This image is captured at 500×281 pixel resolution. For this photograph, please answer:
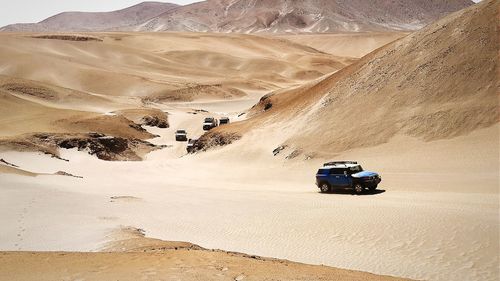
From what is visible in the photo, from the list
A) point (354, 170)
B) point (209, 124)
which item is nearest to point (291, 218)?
point (354, 170)

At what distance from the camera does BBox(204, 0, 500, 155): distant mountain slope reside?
2911cm

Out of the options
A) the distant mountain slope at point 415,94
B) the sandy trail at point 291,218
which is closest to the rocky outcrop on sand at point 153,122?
the distant mountain slope at point 415,94

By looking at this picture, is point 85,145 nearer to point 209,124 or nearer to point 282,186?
point 209,124

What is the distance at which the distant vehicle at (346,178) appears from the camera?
21766 mm

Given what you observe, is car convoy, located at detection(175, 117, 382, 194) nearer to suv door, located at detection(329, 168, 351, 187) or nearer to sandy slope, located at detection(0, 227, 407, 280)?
suv door, located at detection(329, 168, 351, 187)

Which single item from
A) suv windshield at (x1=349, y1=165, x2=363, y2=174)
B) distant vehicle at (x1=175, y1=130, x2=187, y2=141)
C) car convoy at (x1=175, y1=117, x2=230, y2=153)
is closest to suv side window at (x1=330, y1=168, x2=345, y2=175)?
suv windshield at (x1=349, y1=165, x2=363, y2=174)

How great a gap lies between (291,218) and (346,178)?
17.8 ft

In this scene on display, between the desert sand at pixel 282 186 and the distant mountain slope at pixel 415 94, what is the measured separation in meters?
0.13

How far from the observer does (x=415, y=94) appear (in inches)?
1273

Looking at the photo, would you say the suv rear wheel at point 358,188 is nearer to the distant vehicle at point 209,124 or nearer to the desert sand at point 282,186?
the desert sand at point 282,186

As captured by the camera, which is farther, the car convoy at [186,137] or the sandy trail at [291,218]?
the car convoy at [186,137]

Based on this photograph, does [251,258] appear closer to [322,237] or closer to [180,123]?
[322,237]

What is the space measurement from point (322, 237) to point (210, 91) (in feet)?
277

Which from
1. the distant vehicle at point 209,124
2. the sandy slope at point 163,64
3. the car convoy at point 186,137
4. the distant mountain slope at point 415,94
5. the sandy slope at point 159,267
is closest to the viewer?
the sandy slope at point 159,267
